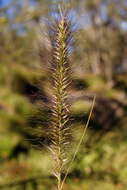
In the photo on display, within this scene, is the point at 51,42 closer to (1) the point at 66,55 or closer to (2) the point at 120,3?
(1) the point at 66,55

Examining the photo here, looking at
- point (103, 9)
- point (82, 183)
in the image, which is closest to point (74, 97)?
point (82, 183)

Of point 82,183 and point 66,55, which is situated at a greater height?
point 66,55

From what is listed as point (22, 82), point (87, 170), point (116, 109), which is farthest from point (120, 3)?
point (87, 170)

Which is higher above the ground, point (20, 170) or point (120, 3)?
point (120, 3)

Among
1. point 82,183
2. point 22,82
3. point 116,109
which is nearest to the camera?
point 82,183

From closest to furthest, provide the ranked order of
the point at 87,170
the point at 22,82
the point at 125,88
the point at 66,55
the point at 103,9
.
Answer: the point at 66,55 < the point at 87,170 < the point at 22,82 < the point at 103,9 < the point at 125,88

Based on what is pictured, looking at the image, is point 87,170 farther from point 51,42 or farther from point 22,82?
point 22,82

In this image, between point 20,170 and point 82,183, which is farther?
point 20,170

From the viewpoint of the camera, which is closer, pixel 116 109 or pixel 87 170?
pixel 87 170

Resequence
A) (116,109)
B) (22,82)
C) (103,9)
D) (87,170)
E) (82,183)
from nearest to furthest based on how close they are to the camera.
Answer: (82,183) < (87,170) < (116,109) < (22,82) < (103,9)
